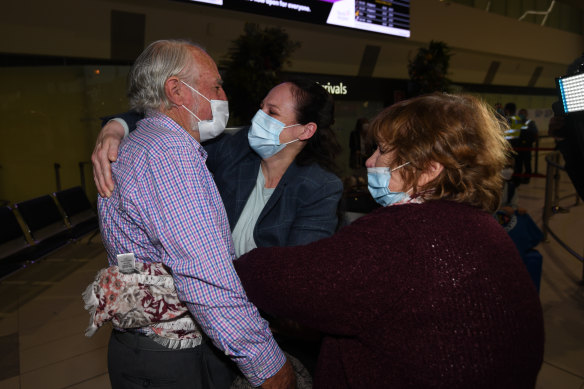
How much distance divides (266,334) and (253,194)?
728 mm

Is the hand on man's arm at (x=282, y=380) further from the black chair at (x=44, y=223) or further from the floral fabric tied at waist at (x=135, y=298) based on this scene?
the black chair at (x=44, y=223)

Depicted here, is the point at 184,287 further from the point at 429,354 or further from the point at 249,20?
the point at 249,20

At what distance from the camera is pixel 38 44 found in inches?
189

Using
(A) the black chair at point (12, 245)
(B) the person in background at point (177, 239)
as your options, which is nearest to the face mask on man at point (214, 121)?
(B) the person in background at point (177, 239)

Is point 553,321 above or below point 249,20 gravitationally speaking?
below

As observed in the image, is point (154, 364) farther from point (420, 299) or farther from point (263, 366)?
point (420, 299)

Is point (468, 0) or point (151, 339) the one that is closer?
point (151, 339)

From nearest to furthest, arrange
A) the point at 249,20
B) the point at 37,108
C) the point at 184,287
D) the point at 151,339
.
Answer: the point at 184,287
the point at 151,339
the point at 37,108
the point at 249,20

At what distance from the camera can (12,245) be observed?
3434mm

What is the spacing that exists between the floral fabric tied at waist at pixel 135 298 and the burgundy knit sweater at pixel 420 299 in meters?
0.41

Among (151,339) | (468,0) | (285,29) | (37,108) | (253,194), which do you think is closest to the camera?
(151,339)

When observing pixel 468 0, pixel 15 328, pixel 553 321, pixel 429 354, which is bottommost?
pixel 15 328

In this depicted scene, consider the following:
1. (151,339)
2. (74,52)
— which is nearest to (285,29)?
(74,52)

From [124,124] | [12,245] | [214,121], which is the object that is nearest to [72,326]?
[12,245]
